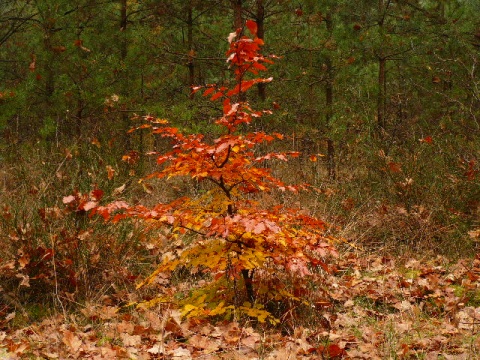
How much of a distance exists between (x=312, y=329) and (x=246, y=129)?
5.12m

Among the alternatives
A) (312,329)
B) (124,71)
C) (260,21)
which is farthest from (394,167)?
(124,71)

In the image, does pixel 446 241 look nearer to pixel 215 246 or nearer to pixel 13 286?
pixel 215 246

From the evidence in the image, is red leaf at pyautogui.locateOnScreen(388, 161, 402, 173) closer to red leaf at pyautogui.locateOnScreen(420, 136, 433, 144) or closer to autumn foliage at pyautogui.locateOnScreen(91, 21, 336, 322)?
red leaf at pyautogui.locateOnScreen(420, 136, 433, 144)

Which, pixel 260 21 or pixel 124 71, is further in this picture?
pixel 124 71

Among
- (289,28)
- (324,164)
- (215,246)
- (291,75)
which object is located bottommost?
(324,164)

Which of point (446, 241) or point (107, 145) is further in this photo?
point (107, 145)

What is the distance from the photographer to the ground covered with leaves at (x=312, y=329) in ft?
11.3

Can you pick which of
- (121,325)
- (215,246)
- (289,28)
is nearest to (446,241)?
(215,246)

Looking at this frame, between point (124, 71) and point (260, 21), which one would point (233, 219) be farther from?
point (124, 71)

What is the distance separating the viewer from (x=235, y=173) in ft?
12.3

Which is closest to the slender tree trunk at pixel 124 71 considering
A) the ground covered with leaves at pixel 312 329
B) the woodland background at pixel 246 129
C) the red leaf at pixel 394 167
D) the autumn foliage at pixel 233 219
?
the woodland background at pixel 246 129

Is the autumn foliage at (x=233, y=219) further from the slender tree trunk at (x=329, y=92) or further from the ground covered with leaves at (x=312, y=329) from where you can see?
the slender tree trunk at (x=329, y=92)

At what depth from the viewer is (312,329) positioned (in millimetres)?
3891

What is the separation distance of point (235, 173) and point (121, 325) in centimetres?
156
